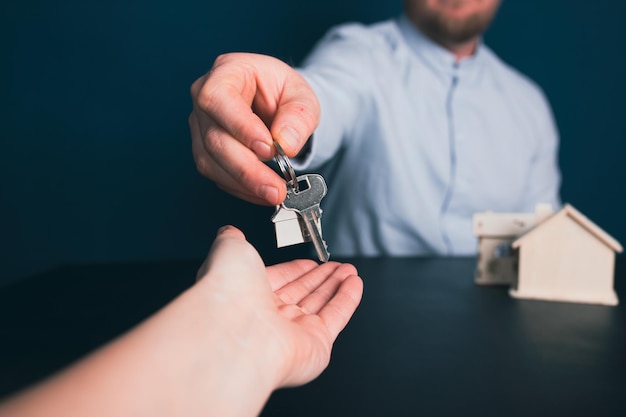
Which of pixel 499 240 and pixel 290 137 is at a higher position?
pixel 290 137

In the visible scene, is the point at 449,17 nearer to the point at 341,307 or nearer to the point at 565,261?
the point at 565,261

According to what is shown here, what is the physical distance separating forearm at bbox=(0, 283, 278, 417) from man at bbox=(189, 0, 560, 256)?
3.55 ft

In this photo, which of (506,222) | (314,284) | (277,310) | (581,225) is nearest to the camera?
(277,310)

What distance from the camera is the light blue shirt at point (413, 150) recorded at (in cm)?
186

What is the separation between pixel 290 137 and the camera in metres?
0.71

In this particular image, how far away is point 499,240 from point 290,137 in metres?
0.64

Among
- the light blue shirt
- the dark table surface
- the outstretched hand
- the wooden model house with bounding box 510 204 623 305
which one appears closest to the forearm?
the outstretched hand

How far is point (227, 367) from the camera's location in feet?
1.66

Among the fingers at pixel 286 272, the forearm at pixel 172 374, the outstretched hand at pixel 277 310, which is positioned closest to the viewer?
the forearm at pixel 172 374

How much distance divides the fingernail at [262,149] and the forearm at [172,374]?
0.22 m

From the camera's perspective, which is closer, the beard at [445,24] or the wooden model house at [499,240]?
the wooden model house at [499,240]

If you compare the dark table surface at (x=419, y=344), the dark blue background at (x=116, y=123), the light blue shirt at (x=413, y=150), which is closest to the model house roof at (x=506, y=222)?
the dark table surface at (x=419, y=344)

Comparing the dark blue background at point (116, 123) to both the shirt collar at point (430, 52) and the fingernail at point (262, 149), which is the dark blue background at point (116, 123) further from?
the fingernail at point (262, 149)

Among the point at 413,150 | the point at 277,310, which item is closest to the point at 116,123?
the point at 413,150
